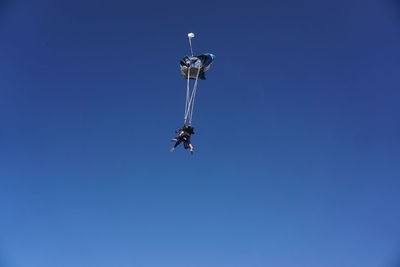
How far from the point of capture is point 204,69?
2309 centimetres

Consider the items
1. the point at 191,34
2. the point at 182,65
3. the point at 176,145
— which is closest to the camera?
the point at 176,145

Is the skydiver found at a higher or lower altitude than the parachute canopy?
lower

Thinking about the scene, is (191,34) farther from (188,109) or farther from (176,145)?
(176,145)

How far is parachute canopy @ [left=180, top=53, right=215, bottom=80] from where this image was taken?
2238cm

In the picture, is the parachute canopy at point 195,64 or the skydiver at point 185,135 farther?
the parachute canopy at point 195,64

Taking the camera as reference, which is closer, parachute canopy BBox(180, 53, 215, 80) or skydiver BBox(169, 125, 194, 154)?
skydiver BBox(169, 125, 194, 154)

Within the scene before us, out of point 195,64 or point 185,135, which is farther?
point 195,64

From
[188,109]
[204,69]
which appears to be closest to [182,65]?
[204,69]

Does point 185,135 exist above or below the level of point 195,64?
below

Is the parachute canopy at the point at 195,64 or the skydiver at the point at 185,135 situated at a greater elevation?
the parachute canopy at the point at 195,64

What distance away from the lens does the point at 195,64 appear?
73.3 feet

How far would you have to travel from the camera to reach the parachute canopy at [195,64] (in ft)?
73.4

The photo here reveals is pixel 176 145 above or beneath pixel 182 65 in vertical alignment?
beneath

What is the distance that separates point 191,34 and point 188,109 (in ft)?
16.9
